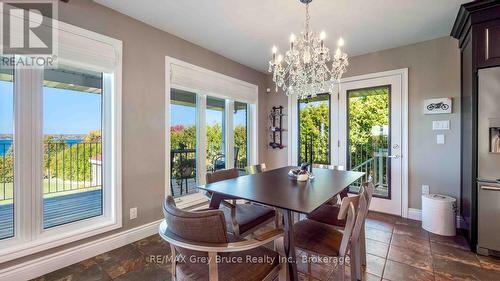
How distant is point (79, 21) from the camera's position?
2.08 meters

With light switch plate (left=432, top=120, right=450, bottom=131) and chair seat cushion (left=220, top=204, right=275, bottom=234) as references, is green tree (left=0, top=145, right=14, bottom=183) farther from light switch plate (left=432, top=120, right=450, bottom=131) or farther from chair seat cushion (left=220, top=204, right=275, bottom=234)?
light switch plate (left=432, top=120, right=450, bottom=131)

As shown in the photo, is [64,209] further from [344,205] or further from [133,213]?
[344,205]

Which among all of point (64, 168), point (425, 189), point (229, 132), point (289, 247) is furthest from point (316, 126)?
point (64, 168)

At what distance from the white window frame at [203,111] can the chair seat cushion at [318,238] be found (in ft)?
6.12

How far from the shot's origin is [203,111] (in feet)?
11.1

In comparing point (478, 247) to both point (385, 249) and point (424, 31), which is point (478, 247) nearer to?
point (385, 249)

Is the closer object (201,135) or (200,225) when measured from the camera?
(200,225)

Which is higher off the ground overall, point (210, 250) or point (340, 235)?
point (210, 250)

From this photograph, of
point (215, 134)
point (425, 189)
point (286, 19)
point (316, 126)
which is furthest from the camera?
point (316, 126)

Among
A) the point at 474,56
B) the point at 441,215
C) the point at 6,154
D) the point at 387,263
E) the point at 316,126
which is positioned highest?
the point at 474,56

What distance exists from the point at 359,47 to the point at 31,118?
387 cm

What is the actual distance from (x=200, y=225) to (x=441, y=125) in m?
3.40

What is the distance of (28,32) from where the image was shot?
185cm

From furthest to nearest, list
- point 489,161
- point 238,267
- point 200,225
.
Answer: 1. point 489,161
2. point 238,267
3. point 200,225
